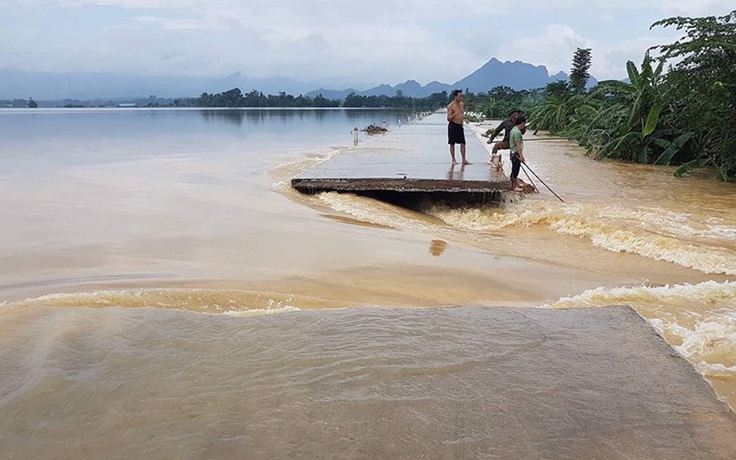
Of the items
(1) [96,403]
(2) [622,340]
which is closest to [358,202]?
(2) [622,340]

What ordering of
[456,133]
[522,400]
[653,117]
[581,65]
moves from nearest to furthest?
[522,400], [456,133], [653,117], [581,65]

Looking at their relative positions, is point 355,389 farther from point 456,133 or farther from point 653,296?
point 456,133

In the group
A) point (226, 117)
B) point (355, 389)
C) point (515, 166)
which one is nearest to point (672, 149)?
point (515, 166)

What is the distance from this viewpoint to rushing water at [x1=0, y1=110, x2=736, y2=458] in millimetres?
2953

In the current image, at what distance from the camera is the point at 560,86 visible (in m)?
35.4

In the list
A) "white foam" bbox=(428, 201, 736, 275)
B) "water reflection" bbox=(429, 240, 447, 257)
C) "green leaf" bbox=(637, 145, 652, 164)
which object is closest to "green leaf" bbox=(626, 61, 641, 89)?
"green leaf" bbox=(637, 145, 652, 164)

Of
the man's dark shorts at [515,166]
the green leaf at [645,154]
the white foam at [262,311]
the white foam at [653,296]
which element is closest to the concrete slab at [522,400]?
the white foam at [262,311]

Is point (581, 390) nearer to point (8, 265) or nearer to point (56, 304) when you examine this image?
point (56, 304)

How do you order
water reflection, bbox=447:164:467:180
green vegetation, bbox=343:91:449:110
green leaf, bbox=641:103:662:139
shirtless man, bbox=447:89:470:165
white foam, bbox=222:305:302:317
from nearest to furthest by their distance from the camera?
white foam, bbox=222:305:302:317
water reflection, bbox=447:164:467:180
shirtless man, bbox=447:89:470:165
green leaf, bbox=641:103:662:139
green vegetation, bbox=343:91:449:110

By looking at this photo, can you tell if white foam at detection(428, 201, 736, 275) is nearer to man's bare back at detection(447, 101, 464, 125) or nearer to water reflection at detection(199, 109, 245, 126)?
man's bare back at detection(447, 101, 464, 125)

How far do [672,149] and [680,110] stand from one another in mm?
1037

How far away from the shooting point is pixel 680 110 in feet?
48.4

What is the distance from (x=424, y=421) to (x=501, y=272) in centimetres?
339

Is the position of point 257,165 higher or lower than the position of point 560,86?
lower
